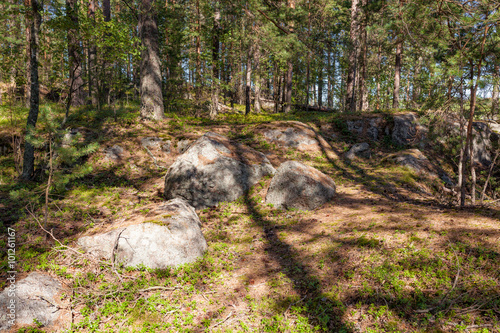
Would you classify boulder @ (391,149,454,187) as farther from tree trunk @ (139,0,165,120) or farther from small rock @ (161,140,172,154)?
tree trunk @ (139,0,165,120)

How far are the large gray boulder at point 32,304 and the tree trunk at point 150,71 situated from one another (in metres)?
9.37

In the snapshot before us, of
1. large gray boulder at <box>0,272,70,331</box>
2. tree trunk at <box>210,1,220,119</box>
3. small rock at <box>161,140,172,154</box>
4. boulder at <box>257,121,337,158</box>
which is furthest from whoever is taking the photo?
tree trunk at <box>210,1,220,119</box>

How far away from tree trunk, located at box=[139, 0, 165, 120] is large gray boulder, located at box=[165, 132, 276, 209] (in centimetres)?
522

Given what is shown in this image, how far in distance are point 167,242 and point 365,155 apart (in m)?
10.3

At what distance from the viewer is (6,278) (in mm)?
A: 3805

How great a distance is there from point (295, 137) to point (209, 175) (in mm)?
5580

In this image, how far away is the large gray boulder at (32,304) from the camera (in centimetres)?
311

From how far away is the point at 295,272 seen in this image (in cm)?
428

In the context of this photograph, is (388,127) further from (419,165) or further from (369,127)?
(419,165)

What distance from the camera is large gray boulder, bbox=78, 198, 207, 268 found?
437cm

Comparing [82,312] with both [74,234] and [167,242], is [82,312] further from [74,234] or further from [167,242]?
[74,234]

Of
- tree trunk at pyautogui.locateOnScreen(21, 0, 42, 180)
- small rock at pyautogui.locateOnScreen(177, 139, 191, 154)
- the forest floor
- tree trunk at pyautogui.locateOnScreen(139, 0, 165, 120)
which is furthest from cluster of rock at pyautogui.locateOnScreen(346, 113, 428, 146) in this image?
tree trunk at pyautogui.locateOnScreen(21, 0, 42, 180)

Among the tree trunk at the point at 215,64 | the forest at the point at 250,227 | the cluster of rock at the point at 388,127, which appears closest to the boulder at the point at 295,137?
the forest at the point at 250,227

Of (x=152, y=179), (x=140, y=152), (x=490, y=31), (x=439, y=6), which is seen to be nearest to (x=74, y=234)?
(x=152, y=179)
